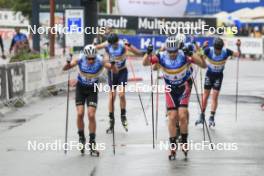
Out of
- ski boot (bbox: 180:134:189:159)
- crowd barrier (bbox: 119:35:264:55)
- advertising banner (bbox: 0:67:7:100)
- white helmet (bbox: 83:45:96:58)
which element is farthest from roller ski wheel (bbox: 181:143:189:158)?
crowd barrier (bbox: 119:35:264:55)

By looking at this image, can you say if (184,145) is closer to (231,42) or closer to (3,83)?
(3,83)

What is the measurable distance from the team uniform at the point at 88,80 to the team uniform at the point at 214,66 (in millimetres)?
3833

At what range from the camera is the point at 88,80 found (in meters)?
12.4

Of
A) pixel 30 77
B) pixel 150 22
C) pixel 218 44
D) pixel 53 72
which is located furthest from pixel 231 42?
pixel 218 44

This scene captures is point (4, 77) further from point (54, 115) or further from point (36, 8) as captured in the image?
point (36, 8)

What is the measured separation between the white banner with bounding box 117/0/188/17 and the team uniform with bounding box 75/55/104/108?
4057 centimetres

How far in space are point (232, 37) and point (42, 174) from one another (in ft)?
122

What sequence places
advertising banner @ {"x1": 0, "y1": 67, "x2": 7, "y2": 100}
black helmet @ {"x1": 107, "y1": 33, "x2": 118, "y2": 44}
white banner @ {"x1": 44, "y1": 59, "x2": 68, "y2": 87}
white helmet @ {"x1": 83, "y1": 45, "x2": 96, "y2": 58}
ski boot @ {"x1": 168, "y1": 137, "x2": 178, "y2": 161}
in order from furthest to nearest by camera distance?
white banner @ {"x1": 44, "y1": 59, "x2": 68, "y2": 87}
advertising banner @ {"x1": 0, "y1": 67, "x2": 7, "y2": 100}
black helmet @ {"x1": 107, "y1": 33, "x2": 118, "y2": 44}
white helmet @ {"x1": 83, "y1": 45, "x2": 96, "y2": 58}
ski boot @ {"x1": 168, "y1": 137, "x2": 178, "y2": 161}

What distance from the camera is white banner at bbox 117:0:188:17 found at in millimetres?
52969

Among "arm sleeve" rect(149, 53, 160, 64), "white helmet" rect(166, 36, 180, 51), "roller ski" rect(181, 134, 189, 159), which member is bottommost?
"roller ski" rect(181, 134, 189, 159)

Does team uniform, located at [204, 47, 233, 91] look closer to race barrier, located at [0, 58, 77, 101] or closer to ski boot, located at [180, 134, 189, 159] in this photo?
ski boot, located at [180, 134, 189, 159]

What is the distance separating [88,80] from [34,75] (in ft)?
30.9

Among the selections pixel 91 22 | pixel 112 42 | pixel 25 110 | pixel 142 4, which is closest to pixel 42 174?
pixel 112 42

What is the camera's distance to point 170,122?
39.0 feet
